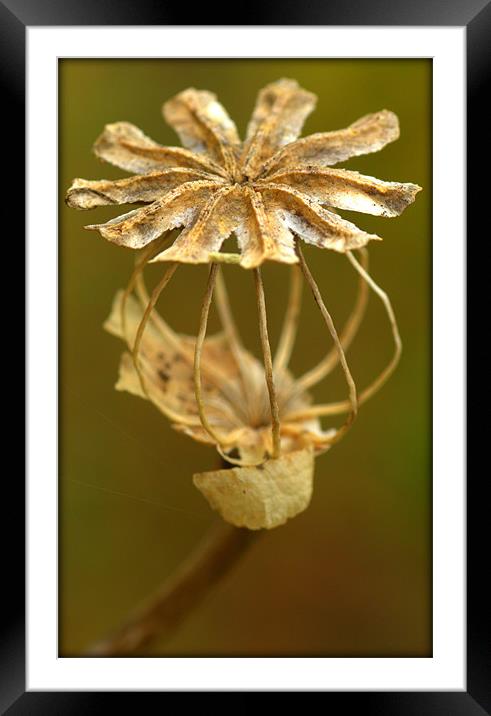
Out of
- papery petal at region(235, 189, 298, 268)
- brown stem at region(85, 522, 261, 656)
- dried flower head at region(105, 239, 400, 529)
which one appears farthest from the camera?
brown stem at region(85, 522, 261, 656)

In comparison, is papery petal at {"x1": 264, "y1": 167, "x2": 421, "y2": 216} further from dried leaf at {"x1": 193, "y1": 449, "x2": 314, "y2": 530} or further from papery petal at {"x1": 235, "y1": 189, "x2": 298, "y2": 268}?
dried leaf at {"x1": 193, "y1": 449, "x2": 314, "y2": 530}

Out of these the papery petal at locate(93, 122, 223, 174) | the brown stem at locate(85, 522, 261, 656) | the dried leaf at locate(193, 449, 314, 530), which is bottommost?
the brown stem at locate(85, 522, 261, 656)

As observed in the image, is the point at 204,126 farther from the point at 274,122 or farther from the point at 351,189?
the point at 351,189

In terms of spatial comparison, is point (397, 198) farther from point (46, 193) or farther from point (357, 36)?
point (46, 193)

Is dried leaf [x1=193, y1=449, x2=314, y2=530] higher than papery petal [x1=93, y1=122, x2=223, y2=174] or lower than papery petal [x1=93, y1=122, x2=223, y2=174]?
lower

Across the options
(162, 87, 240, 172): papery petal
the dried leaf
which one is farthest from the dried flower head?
(162, 87, 240, 172): papery petal

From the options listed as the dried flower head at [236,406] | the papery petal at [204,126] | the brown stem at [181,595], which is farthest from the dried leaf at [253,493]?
the papery petal at [204,126]

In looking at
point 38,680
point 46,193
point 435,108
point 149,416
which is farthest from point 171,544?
point 435,108

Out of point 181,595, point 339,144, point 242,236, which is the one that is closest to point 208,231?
point 242,236
